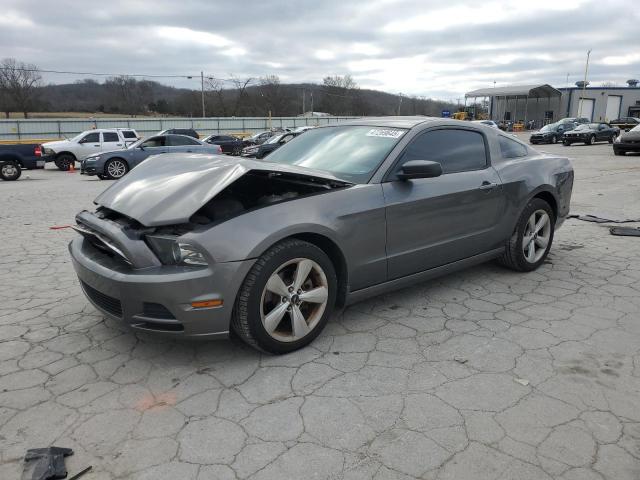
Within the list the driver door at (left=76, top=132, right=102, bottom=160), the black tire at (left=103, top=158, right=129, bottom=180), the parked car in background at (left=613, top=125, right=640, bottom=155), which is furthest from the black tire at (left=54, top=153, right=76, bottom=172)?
the parked car in background at (left=613, top=125, right=640, bottom=155)

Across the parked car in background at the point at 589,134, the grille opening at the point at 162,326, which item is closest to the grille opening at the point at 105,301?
the grille opening at the point at 162,326

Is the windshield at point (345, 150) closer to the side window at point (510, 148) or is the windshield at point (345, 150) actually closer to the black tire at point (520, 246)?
the side window at point (510, 148)

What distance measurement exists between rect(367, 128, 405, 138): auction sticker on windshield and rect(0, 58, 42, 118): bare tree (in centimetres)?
4951

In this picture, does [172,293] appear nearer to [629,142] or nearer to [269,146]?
[269,146]

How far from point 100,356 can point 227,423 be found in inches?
46.9

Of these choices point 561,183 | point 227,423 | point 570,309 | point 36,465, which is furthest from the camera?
point 561,183

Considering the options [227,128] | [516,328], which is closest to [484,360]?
[516,328]

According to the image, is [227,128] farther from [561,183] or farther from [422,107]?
[422,107]

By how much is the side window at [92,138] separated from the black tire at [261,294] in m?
20.4

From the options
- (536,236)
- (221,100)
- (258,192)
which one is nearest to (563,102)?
(221,100)

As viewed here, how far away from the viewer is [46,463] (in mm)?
2070

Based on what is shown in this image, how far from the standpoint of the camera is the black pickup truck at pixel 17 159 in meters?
15.7

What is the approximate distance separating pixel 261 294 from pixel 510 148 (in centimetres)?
307

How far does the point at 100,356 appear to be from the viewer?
10.1 ft
